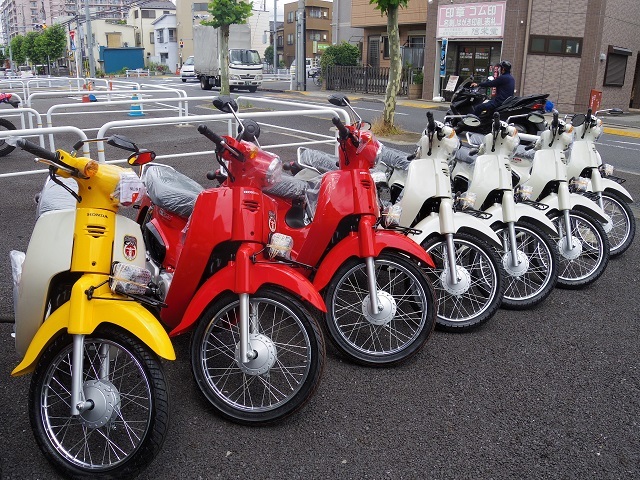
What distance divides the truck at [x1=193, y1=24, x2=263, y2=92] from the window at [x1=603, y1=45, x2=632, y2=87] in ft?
53.5

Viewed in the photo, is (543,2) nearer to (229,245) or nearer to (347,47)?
(347,47)

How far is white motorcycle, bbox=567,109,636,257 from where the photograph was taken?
212 inches

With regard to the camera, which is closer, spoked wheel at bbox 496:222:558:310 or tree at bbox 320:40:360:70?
spoked wheel at bbox 496:222:558:310

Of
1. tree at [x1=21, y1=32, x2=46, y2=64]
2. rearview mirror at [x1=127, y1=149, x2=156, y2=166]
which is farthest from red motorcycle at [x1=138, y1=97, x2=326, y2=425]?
tree at [x1=21, y1=32, x2=46, y2=64]

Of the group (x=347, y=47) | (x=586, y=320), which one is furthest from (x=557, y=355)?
(x=347, y=47)

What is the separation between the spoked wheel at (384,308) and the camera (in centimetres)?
341

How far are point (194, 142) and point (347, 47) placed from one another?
23877 mm

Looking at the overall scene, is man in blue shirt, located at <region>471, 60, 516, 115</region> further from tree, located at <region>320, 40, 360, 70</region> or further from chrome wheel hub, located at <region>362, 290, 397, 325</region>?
tree, located at <region>320, 40, 360, 70</region>

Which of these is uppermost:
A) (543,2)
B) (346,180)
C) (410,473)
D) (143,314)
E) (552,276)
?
(543,2)

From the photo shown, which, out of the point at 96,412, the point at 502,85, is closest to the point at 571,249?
the point at 96,412

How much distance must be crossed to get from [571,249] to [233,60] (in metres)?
28.3

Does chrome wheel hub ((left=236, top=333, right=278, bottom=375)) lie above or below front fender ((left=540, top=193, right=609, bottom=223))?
below

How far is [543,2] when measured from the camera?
73.8 ft

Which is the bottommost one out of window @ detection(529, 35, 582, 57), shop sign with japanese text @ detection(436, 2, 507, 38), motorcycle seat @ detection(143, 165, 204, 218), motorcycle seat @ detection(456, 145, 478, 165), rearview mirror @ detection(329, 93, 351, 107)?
motorcycle seat @ detection(143, 165, 204, 218)
